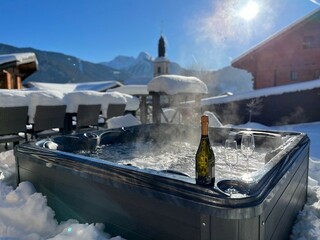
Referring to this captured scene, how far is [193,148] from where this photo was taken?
402cm

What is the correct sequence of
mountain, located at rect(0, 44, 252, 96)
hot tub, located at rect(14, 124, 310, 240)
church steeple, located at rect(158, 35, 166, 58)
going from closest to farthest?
hot tub, located at rect(14, 124, 310, 240) < church steeple, located at rect(158, 35, 166, 58) < mountain, located at rect(0, 44, 252, 96)

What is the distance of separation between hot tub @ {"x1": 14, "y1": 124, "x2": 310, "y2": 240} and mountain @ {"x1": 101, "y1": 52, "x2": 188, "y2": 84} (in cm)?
2499

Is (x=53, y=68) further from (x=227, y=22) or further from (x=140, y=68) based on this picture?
(x=140, y=68)

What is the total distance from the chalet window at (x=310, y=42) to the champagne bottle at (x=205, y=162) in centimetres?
1253

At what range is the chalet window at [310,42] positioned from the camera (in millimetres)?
11570

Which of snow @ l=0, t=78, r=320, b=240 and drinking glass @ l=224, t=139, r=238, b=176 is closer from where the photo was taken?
snow @ l=0, t=78, r=320, b=240

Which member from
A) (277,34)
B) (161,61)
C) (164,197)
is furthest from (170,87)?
(161,61)

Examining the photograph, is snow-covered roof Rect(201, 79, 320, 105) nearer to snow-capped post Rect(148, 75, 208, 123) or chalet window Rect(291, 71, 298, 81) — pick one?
chalet window Rect(291, 71, 298, 81)

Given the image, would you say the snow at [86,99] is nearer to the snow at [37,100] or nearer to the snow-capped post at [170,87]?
the snow at [37,100]

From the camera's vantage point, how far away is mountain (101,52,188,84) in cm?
3656

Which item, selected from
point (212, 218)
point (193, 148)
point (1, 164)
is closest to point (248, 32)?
point (193, 148)

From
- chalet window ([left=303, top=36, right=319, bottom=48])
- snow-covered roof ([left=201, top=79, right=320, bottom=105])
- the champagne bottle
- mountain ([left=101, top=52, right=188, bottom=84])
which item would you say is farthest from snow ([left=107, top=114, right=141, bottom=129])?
mountain ([left=101, top=52, right=188, bottom=84])

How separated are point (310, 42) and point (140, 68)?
5425 centimetres

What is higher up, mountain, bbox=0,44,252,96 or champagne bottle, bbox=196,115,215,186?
mountain, bbox=0,44,252,96
